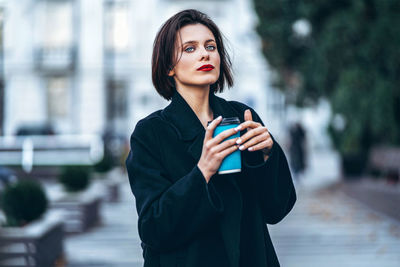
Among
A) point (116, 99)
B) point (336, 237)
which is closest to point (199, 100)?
point (336, 237)

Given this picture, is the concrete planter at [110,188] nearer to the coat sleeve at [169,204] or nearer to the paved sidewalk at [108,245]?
the paved sidewalk at [108,245]

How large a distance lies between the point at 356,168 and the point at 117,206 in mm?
5496

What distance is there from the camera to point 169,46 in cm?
→ 192

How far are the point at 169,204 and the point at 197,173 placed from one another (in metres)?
0.13

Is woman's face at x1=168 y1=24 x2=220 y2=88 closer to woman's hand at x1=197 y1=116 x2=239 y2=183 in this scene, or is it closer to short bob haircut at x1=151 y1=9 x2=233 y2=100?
short bob haircut at x1=151 y1=9 x2=233 y2=100

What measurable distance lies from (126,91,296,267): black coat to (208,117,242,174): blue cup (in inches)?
3.3

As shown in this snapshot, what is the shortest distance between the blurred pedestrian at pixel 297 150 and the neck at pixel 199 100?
1296 cm

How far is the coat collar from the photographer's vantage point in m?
1.86

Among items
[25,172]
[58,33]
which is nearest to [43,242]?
[25,172]

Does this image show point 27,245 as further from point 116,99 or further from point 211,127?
point 116,99

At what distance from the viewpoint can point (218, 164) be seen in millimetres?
1669

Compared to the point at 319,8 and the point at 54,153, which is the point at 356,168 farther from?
the point at 54,153

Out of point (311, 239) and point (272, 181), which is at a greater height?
point (272, 181)

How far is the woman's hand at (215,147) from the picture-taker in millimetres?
1645
